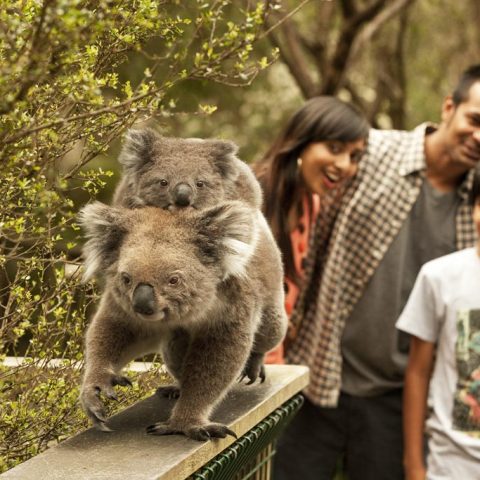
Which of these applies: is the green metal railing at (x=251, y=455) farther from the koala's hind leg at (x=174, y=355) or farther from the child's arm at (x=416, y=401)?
the child's arm at (x=416, y=401)

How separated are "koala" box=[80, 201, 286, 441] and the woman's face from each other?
136 centimetres

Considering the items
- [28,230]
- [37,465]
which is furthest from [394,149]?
[37,465]

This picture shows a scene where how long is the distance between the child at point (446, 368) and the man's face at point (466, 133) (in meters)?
0.38

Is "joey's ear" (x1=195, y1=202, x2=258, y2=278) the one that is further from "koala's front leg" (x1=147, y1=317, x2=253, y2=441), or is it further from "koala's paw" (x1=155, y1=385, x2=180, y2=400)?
"koala's paw" (x1=155, y1=385, x2=180, y2=400)

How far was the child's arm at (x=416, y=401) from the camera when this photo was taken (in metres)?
3.35

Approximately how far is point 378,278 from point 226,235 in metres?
1.93

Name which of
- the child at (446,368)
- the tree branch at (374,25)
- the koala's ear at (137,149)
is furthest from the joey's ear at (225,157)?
the tree branch at (374,25)

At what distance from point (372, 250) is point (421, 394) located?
786 mm

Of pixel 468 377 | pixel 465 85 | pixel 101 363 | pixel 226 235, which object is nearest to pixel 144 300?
pixel 226 235

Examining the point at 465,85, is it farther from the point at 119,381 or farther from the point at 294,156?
the point at 119,381

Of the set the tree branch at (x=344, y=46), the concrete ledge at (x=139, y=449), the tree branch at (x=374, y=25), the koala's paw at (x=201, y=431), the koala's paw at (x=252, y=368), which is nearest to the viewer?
the concrete ledge at (x=139, y=449)

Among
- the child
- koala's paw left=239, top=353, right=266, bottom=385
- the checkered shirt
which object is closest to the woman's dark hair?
the checkered shirt

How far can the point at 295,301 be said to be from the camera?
13.4 feet

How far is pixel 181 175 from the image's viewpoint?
2262mm
